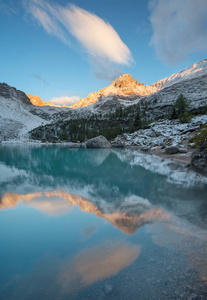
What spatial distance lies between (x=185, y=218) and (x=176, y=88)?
139464mm

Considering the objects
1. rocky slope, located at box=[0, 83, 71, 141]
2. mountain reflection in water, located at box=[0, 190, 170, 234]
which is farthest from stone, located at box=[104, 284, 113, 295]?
rocky slope, located at box=[0, 83, 71, 141]

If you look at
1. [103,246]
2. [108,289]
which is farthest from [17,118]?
A: [108,289]

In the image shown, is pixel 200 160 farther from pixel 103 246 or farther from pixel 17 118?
pixel 17 118

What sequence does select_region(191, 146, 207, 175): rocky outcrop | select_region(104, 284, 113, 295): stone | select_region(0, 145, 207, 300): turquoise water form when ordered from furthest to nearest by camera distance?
select_region(191, 146, 207, 175): rocky outcrop → select_region(0, 145, 207, 300): turquoise water → select_region(104, 284, 113, 295): stone

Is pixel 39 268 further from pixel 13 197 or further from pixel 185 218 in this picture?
pixel 13 197

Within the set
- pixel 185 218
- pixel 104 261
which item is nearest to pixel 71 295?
pixel 104 261

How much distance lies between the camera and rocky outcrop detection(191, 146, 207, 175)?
14.2 meters

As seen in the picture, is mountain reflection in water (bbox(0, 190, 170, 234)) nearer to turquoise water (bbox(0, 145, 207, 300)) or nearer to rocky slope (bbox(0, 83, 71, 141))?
turquoise water (bbox(0, 145, 207, 300))

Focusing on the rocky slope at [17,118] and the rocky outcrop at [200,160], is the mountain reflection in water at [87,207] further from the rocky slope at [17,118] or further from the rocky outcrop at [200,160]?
the rocky slope at [17,118]

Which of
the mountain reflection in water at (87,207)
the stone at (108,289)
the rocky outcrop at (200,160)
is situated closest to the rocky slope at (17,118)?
the mountain reflection in water at (87,207)

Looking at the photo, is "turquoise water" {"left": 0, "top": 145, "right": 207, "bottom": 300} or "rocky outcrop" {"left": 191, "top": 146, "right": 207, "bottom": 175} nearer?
"turquoise water" {"left": 0, "top": 145, "right": 207, "bottom": 300}

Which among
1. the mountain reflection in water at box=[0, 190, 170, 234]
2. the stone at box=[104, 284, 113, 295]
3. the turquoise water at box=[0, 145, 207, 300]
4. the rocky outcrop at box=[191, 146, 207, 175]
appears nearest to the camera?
the stone at box=[104, 284, 113, 295]

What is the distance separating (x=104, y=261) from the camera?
405 centimetres

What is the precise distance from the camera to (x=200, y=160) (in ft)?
48.2
